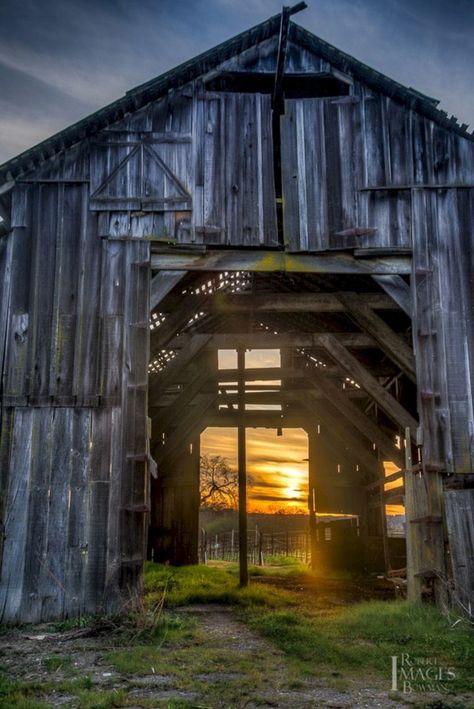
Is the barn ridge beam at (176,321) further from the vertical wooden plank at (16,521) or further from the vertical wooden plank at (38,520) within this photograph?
the vertical wooden plank at (16,521)

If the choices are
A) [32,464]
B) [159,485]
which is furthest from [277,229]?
[159,485]

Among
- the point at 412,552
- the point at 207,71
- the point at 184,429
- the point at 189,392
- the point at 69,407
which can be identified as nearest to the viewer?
the point at 69,407

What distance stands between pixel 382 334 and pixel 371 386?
6.02 ft

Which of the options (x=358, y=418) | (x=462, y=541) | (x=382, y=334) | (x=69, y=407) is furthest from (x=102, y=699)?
(x=358, y=418)

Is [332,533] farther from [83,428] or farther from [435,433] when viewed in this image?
[83,428]

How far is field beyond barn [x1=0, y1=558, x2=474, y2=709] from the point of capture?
625 centimetres

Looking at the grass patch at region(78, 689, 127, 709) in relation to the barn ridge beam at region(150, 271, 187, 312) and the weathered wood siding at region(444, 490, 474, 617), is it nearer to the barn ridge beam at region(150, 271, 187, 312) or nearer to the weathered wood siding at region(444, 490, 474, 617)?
the weathered wood siding at region(444, 490, 474, 617)

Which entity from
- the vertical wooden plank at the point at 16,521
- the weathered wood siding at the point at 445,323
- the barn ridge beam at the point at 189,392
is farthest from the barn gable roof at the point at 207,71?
the barn ridge beam at the point at 189,392

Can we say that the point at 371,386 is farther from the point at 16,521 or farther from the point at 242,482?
the point at 16,521

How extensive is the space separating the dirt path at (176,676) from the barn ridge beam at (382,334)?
5.63 meters

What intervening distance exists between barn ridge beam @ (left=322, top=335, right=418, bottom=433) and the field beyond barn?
12.9 feet

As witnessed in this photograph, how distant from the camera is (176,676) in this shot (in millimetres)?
6969

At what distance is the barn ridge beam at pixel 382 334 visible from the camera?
12414mm

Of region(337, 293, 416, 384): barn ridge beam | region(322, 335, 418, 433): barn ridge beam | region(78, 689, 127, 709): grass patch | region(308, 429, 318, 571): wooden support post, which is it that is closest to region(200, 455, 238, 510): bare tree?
region(308, 429, 318, 571): wooden support post
